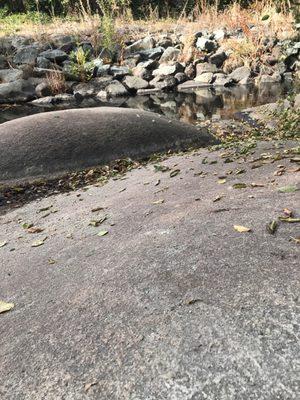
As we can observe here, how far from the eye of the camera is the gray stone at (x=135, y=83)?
1261 centimetres

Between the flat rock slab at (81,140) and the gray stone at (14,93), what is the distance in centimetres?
695

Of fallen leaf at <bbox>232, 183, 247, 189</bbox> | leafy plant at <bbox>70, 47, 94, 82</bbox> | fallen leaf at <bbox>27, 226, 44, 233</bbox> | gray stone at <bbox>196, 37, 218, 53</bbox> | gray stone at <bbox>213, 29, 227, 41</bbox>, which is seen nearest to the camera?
fallen leaf at <bbox>232, 183, 247, 189</bbox>

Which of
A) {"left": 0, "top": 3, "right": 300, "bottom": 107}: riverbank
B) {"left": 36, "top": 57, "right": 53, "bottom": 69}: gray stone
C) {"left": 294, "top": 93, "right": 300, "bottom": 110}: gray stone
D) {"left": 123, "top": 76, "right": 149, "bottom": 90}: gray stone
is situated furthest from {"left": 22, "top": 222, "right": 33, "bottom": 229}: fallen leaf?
{"left": 36, "top": 57, "right": 53, "bottom": 69}: gray stone

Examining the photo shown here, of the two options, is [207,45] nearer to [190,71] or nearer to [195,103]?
[190,71]

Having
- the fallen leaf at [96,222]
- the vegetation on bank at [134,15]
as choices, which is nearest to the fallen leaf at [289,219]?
the fallen leaf at [96,222]

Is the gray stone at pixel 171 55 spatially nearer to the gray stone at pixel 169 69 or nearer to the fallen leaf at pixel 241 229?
the gray stone at pixel 169 69

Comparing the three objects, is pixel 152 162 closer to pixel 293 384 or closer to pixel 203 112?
pixel 293 384

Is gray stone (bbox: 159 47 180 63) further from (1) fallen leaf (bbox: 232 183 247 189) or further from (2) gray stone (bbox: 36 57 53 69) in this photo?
(1) fallen leaf (bbox: 232 183 247 189)

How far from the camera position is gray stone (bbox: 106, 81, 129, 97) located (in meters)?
12.3

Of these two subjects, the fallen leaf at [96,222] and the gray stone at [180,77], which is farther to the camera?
the gray stone at [180,77]

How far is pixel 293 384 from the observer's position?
1.26m

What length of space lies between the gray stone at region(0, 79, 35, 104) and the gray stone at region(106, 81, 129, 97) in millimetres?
2151

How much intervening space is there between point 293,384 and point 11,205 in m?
3.57

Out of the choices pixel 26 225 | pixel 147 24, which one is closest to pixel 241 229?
pixel 26 225
